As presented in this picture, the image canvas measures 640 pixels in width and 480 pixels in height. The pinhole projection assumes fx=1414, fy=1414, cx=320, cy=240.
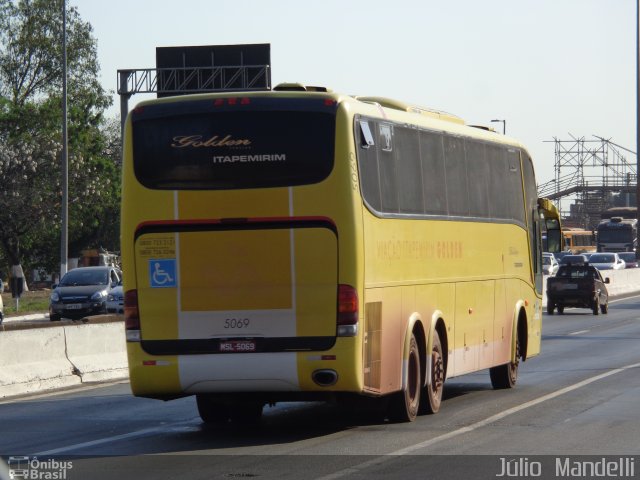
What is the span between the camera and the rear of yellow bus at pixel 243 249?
12875 mm

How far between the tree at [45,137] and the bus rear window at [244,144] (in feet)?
198

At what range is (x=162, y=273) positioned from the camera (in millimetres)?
13227

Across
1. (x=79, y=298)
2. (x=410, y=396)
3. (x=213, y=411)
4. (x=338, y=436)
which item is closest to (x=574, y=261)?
(x=79, y=298)

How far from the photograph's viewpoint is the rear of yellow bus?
1288 cm

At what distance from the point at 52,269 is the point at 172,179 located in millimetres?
74775

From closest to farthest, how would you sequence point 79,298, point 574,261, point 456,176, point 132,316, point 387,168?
1. point 132,316
2. point 387,168
3. point 456,176
4. point 79,298
5. point 574,261

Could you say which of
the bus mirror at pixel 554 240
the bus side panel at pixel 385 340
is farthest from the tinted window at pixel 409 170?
the bus mirror at pixel 554 240

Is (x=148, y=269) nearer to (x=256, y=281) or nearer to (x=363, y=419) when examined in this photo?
(x=256, y=281)

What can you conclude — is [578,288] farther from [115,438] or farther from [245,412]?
[115,438]

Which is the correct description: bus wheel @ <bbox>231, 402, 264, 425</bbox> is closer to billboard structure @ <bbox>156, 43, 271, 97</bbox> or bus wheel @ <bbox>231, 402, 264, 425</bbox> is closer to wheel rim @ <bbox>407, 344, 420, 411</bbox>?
wheel rim @ <bbox>407, 344, 420, 411</bbox>

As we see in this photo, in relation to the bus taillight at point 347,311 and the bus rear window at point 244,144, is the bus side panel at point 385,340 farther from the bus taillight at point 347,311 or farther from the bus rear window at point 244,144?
the bus rear window at point 244,144

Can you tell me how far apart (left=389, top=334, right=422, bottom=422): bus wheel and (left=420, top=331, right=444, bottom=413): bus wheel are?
323mm

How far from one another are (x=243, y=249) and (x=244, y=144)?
0.98m

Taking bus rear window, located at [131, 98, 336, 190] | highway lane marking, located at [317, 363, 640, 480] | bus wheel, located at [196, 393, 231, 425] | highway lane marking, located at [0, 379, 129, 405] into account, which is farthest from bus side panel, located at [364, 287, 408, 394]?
highway lane marking, located at [0, 379, 129, 405]
